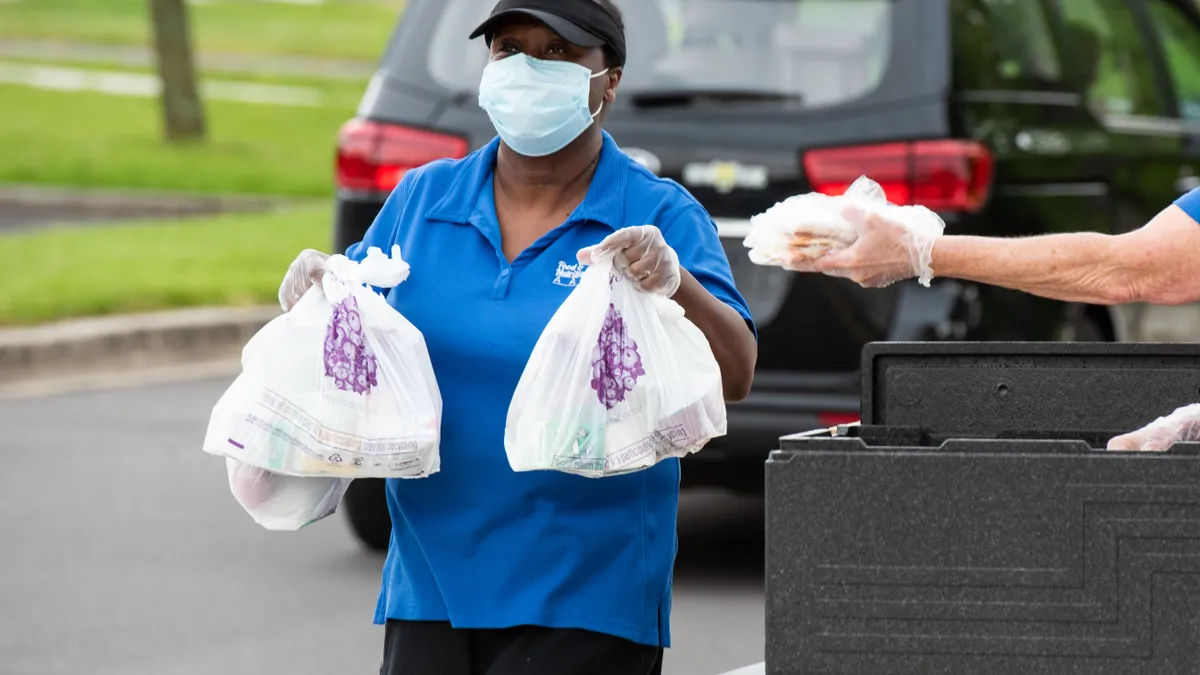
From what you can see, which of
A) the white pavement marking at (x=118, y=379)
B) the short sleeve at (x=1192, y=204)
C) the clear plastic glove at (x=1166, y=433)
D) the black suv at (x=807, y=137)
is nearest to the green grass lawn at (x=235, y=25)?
the white pavement marking at (x=118, y=379)

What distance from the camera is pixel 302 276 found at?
311 cm

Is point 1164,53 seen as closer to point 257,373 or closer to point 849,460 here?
point 257,373

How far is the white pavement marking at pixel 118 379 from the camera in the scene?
10898 mm

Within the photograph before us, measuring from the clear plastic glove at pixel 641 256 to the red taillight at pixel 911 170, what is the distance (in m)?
3.14

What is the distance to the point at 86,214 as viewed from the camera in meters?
21.1

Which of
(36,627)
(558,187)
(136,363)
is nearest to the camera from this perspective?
(558,187)

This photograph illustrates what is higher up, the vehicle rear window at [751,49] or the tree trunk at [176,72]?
the tree trunk at [176,72]

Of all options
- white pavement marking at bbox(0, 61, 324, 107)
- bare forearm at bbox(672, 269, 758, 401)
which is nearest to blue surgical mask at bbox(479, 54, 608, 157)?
bare forearm at bbox(672, 269, 758, 401)

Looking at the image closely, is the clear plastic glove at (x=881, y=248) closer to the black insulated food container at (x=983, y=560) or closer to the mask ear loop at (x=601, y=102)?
the black insulated food container at (x=983, y=560)

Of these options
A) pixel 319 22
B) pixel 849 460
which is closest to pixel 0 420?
pixel 849 460

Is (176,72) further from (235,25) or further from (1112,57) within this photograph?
(235,25)

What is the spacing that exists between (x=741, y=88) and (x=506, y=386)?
3.31 m

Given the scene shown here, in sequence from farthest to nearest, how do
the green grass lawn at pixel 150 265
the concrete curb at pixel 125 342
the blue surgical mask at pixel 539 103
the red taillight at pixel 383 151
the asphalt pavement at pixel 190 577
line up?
the green grass lawn at pixel 150 265 → the concrete curb at pixel 125 342 → the red taillight at pixel 383 151 → the asphalt pavement at pixel 190 577 → the blue surgical mask at pixel 539 103

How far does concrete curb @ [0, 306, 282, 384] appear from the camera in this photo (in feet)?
37.7
